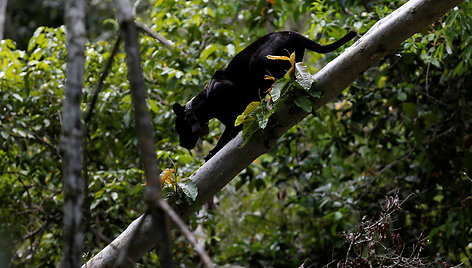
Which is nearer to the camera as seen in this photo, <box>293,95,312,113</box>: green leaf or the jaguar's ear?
<box>293,95,312,113</box>: green leaf

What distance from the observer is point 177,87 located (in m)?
5.18

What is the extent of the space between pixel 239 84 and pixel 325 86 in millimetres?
1121

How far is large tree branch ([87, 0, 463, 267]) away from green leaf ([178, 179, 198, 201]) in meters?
0.06

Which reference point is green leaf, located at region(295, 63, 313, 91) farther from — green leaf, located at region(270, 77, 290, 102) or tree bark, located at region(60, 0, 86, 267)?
tree bark, located at region(60, 0, 86, 267)

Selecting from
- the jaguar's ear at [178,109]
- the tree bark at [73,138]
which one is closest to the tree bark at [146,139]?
the tree bark at [73,138]

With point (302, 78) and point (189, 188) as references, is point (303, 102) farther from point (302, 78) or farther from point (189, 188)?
point (189, 188)

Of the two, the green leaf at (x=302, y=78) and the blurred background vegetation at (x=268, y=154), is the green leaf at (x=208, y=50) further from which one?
the green leaf at (x=302, y=78)

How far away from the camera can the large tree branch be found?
2782mm

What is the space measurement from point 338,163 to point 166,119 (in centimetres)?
199

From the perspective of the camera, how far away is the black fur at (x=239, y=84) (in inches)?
145

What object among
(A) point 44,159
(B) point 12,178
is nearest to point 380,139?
(A) point 44,159

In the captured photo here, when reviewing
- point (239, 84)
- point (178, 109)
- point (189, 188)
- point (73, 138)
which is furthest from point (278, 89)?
point (73, 138)

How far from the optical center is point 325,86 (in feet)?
9.64

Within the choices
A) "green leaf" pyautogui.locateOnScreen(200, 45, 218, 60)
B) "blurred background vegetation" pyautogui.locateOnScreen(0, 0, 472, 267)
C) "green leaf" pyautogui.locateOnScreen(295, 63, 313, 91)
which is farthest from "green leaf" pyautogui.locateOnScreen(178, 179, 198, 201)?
"green leaf" pyautogui.locateOnScreen(200, 45, 218, 60)
